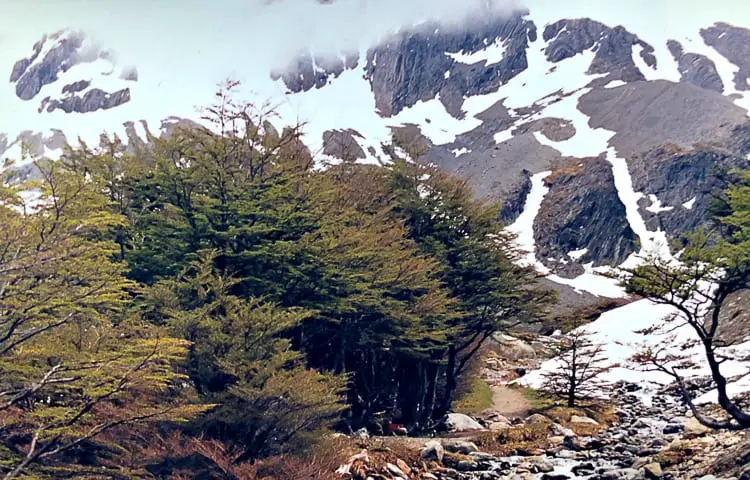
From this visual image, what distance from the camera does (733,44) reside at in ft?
499

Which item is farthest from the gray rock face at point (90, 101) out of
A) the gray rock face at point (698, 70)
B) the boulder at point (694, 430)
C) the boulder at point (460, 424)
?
the boulder at point (694, 430)

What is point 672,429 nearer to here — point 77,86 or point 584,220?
point 584,220

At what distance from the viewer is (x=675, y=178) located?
87.6 meters

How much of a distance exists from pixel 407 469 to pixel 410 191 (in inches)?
436

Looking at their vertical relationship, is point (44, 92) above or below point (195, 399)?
below

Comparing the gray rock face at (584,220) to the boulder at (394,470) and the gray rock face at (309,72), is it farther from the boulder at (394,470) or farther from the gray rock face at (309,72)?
the gray rock face at (309,72)

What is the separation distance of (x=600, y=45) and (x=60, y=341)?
163 meters

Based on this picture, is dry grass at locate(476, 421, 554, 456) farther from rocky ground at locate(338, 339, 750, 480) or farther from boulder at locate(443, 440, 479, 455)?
boulder at locate(443, 440, 479, 455)

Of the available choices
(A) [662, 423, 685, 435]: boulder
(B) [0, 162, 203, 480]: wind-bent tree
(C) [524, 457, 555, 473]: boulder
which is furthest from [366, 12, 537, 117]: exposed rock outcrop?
(B) [0, 162, 203, 480]: wind-bent tree

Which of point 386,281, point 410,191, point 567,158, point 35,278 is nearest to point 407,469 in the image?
point 386,281

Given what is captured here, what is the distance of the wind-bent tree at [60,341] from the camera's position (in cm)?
819

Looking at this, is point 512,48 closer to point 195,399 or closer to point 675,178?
point 675,178

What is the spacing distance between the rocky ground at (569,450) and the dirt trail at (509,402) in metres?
1.38

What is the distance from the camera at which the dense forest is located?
8.83 meters
